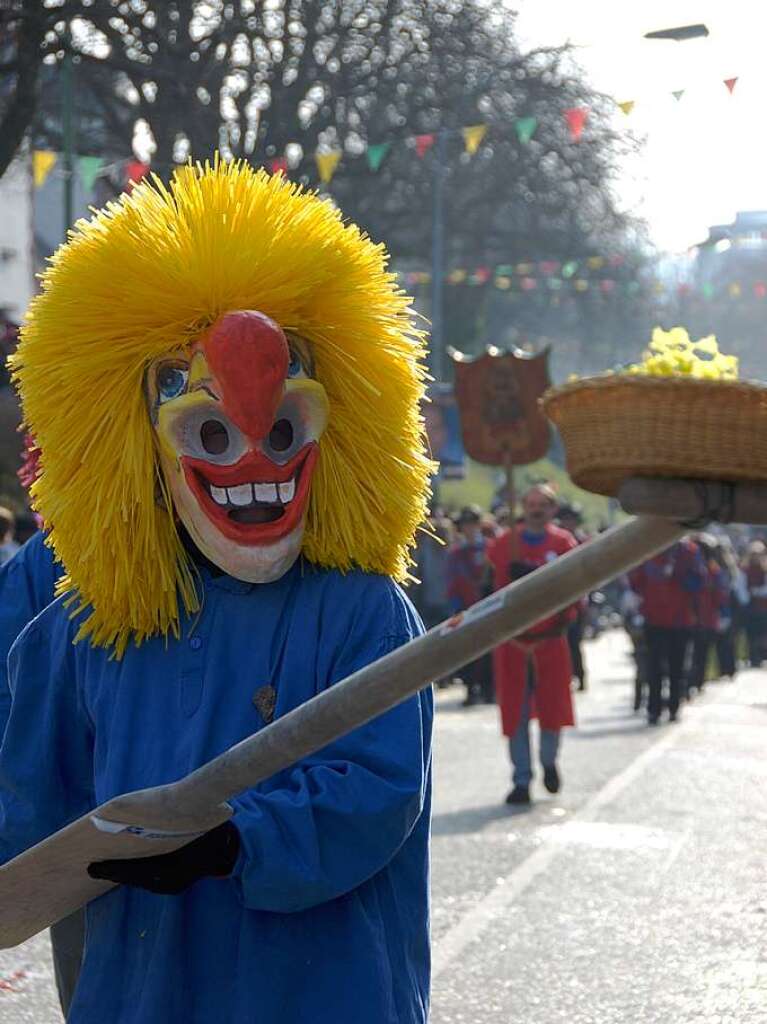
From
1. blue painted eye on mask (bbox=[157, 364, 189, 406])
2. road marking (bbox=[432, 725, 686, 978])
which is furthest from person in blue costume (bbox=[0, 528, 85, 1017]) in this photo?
road marking (bbox=[432, 725, 686, 978])

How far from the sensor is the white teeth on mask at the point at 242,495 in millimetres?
3650

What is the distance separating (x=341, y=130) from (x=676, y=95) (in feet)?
41.7


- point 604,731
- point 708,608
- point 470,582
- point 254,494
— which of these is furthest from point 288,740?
point 708,608

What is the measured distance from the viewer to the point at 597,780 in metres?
13.1

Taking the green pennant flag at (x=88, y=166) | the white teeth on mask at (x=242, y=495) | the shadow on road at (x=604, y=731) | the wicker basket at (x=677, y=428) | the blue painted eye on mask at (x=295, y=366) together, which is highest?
the green pennant flag at (x=88, y=166)

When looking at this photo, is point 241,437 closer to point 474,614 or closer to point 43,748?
point 43,748

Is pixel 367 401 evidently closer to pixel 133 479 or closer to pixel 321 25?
pixel 133 479

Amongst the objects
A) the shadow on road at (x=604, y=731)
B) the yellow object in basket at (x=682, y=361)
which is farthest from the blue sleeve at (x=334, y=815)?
the shadow on road at (x=604, y=731)

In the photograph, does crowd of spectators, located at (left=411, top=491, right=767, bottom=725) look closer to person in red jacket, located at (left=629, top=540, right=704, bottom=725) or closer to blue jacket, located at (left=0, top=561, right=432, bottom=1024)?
person in red jacket, located at (left=629, top=540, right=704, bottom=725)

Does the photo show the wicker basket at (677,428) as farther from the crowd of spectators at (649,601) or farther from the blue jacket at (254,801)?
the crowd of spectators at (649,601)

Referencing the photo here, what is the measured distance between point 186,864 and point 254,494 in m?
0.73

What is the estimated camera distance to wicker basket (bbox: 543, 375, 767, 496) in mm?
2537

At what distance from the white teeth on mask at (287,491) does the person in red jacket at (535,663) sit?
323 inches

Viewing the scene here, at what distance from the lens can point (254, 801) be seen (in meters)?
3.28
